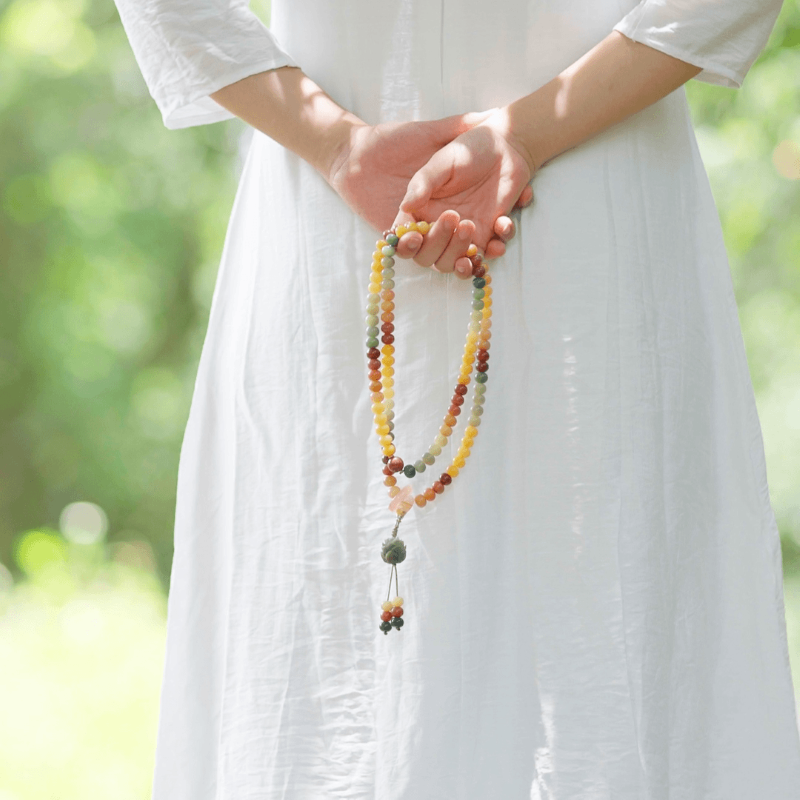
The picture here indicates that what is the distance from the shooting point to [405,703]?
0.79 meters

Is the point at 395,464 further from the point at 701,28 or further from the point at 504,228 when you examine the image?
the point at 701,28

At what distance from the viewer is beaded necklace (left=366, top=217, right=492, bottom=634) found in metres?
0.80

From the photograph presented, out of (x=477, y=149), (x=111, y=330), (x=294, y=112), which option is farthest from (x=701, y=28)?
(x=111, y=330)

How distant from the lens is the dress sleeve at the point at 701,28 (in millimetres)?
816

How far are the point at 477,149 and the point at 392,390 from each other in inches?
8.6

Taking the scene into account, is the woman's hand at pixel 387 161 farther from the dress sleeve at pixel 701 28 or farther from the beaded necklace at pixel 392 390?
the dress sleeve at pixel 701 28

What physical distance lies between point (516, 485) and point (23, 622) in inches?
118

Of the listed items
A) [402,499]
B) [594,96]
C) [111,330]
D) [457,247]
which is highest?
[111,330]

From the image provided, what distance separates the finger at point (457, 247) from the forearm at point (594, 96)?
0.09 meters

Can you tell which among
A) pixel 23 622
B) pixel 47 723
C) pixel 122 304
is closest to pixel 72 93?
pixel 122 304

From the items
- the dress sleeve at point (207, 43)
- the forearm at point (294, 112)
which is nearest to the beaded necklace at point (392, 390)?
the forearm at point (294, 112)

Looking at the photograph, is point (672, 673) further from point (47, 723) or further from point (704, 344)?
point (47, 723)

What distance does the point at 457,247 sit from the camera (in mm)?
810

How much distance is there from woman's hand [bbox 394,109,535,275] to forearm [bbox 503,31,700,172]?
0.02 m
